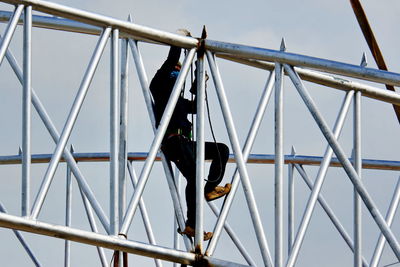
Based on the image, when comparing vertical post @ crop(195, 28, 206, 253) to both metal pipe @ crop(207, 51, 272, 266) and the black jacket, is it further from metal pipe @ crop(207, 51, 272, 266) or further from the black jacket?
the black jacket

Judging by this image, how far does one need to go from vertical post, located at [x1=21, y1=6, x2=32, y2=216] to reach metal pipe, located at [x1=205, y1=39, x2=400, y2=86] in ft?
9.51

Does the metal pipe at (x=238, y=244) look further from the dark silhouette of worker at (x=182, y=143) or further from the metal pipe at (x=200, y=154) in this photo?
the metal pipe at (x=200, y=154)

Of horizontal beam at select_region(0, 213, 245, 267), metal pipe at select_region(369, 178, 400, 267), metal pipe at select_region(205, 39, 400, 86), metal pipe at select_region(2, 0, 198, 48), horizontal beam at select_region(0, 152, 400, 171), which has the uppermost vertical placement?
metal pipe at select_region(2, 0, 198, 48)

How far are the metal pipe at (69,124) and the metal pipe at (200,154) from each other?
1.66 meters

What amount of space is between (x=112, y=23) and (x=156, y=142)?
1667 millimetres

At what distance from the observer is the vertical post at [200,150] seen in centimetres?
1877

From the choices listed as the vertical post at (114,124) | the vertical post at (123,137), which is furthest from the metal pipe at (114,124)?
the vertical post at (123,137)

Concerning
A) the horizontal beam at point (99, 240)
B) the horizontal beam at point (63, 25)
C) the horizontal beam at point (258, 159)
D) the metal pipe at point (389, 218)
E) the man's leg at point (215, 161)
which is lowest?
the horizontal beam at point (99, 240)

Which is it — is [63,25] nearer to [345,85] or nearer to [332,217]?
[345,85]

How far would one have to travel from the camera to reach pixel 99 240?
1753 centimetres

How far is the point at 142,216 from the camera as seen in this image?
23.2 m

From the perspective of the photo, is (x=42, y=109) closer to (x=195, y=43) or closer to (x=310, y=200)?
(x=195, y=43)

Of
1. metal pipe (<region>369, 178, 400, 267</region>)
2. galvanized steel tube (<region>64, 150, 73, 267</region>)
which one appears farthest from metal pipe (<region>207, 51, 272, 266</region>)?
galvanized steel tube (<region>64, 150, 73, 267</region>)

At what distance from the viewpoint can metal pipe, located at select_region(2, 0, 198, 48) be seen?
1784cm
